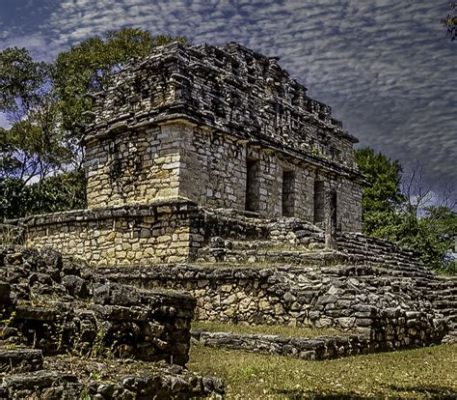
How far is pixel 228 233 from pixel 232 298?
11.7 feet

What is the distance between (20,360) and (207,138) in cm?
1389

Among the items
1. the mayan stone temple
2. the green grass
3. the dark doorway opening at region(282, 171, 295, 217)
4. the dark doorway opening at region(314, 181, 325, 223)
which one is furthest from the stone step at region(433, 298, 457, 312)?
the dark doorway opening at region(314, 181, 325, 223)

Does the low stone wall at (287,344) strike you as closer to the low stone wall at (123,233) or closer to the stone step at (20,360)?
the stone step at (20,360)

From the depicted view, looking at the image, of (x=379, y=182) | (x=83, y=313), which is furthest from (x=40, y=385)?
(x=379, y=182)

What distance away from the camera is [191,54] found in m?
19.2

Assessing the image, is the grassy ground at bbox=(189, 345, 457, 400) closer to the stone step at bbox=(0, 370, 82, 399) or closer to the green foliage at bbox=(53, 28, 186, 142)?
the stone step at bbox=(0, 370, 82, 399)

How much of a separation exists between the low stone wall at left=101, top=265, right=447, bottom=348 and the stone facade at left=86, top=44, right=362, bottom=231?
13.9ft

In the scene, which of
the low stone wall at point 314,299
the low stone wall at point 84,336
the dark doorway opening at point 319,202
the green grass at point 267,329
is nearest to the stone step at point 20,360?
the low stone wall at point 84,336

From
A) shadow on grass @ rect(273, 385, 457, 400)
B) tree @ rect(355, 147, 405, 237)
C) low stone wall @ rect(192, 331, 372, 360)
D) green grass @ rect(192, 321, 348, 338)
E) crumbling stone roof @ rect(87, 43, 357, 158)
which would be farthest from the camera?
tree @ rect(355, 147, 405, 237)

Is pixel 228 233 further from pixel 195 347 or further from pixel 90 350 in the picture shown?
pixel 90 350

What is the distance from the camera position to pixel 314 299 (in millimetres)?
11766

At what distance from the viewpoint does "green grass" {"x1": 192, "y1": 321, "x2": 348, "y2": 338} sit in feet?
34.6

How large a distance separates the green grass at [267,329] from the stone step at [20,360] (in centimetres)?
597

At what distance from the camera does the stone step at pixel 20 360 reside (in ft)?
15.8
